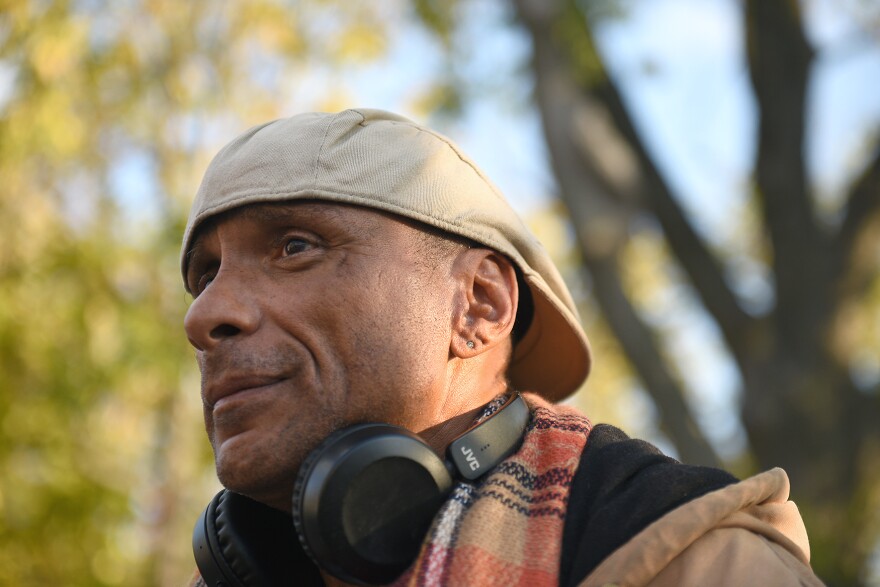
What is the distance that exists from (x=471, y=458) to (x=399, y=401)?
22 centimetres

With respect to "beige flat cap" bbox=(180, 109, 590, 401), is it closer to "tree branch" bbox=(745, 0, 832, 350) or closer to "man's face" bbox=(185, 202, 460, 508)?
"man's face" bbox=(185, 202, 460, 508)

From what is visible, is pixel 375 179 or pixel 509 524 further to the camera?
pixel 375 179

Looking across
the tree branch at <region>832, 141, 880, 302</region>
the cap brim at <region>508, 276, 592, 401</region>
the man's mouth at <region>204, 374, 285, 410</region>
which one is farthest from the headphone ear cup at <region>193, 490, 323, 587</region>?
the tree branch at <region>832, 141, 880, 302</region>

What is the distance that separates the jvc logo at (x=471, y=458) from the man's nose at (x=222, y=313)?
56 cm

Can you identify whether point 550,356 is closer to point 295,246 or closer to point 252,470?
point 295,246

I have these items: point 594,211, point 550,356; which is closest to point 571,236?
point 594,211

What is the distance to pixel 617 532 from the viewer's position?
6.42 ft

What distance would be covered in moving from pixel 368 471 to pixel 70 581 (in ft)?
15.4

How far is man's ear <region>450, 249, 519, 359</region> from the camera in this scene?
2.57 metres

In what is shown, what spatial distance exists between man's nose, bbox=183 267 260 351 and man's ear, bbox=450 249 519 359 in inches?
19.8

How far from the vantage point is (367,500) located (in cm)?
204

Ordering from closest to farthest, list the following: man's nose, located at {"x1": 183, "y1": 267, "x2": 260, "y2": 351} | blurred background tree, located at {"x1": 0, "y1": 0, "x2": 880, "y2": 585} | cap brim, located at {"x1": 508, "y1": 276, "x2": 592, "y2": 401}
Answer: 1. man's nose, located at {"x1": 183, "y1": 267, "x2": 260, "y2": 351}
2. cap brim, located at {"x1": 508, "y1": 276, "x2": 592, "y2": 401}
3. blurred background tree, located at {"x1": 0, "y1": 0, "x2": 880, "y2": 585}

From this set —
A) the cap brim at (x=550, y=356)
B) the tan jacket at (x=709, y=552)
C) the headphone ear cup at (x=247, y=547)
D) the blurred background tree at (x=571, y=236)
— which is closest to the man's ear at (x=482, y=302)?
the cap brim at (x=550, y=356)

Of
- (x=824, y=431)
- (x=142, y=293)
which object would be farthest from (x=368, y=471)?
(x=142, y=293)
